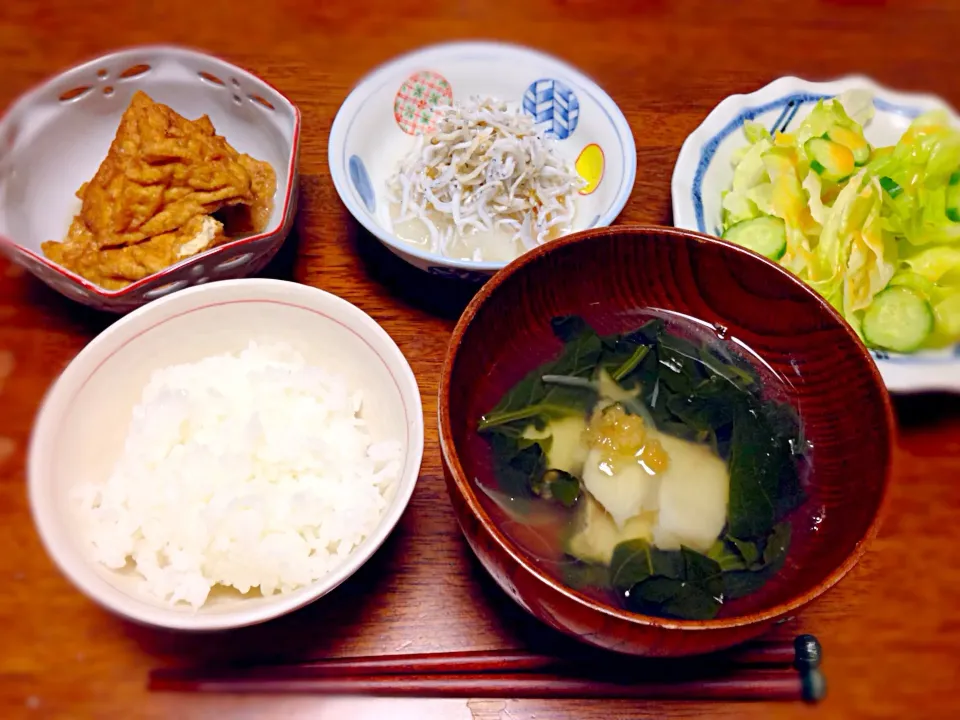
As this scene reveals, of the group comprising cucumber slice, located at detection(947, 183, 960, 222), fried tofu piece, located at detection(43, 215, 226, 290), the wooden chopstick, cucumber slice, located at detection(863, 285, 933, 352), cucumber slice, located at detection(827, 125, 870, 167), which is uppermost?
cucumber slice, located at detection(827, 125, 870, 167)

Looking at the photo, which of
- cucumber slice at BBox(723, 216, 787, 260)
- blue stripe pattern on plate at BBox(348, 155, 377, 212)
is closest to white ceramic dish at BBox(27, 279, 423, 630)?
blue stripe pattern on plate at BBox(348, 155, 377, 212)

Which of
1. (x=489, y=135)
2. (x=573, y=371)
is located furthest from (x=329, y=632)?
(x=489, y=135)

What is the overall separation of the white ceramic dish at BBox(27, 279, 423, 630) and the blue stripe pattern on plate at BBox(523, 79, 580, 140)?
81 cm

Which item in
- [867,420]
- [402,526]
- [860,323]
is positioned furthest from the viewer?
[860,323]

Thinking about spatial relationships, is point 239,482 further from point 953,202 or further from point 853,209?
point 953,202

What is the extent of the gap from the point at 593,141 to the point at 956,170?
2.52 feet

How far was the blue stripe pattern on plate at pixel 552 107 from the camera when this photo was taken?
1692 millimetres

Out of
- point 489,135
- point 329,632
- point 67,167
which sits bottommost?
point 329,632

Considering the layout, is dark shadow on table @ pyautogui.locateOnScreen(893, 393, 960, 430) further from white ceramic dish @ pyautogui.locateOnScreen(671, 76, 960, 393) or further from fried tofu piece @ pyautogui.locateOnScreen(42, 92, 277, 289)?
fried tofu piece @ pyautogui.locateOnScreen(42, 92, 277, 289)

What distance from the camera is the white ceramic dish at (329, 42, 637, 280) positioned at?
1.54m

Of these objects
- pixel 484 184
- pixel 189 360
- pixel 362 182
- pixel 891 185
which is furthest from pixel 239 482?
pixel 891 185

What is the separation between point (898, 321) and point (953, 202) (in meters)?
0.36

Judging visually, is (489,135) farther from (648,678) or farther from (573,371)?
(648,678)

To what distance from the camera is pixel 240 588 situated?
1.07 meters
